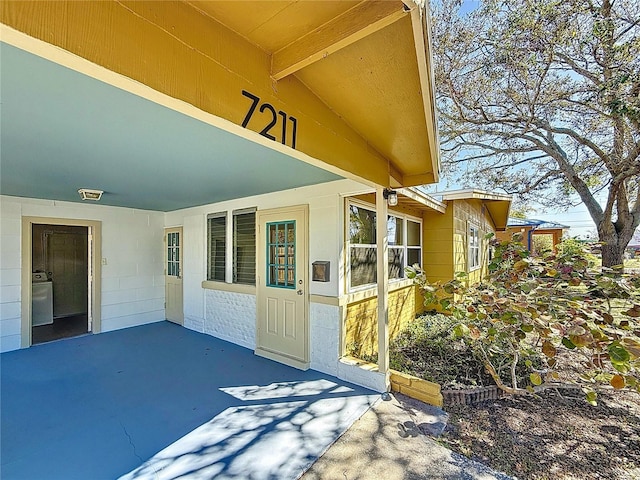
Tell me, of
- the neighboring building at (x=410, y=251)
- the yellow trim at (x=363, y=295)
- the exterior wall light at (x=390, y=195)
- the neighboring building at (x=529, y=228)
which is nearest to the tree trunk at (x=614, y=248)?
the neighboring building at (x=410, y=251)

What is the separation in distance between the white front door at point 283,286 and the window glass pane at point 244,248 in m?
0.31

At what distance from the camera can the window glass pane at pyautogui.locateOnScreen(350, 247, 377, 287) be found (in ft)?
13.7

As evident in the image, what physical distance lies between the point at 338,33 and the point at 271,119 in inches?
19.6

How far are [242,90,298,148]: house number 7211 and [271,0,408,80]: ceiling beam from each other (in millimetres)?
182

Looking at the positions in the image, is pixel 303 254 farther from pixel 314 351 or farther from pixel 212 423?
pixel 212 423

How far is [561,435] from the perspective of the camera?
263 cm

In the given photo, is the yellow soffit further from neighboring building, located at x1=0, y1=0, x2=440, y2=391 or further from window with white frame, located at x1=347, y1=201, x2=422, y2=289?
window with white frame, located at x1=347, y1=201, x2=422, y2=289

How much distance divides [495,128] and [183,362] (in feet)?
32.3

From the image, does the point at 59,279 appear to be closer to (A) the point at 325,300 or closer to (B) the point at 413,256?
(A) the point at 325,300

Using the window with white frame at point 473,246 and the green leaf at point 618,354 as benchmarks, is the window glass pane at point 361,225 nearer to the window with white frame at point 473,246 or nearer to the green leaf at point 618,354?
the green leaf at point 618,354

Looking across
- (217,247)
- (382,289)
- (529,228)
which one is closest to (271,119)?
(382,289)

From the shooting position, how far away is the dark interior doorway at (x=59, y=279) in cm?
619

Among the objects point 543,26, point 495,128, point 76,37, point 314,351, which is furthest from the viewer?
point 495,128

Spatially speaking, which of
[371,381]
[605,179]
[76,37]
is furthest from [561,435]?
[605,179]
